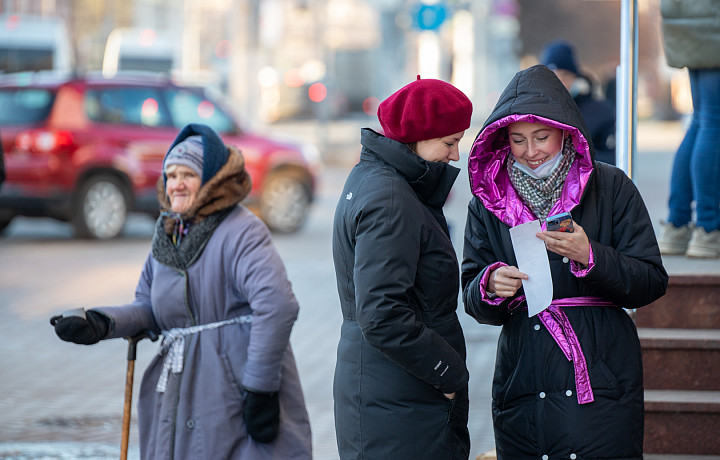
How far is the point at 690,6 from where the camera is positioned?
18.8ft

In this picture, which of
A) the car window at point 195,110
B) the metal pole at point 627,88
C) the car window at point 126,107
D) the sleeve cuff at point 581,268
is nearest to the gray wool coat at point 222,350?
the sleeve cuff at point 581,268

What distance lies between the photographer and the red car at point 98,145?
14.5 m

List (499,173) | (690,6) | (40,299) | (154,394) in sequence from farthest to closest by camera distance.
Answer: (40,299) < (690,6) < (154,394) < (499,173)

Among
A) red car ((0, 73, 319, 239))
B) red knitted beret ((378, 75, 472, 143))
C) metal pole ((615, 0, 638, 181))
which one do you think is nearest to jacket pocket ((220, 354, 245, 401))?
red knitted beret ((378, 75, 472, 143))

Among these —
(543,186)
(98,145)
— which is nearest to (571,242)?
A: (543,186)

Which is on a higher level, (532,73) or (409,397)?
(532,73)

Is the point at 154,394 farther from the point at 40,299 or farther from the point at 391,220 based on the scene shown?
the point at 40,299

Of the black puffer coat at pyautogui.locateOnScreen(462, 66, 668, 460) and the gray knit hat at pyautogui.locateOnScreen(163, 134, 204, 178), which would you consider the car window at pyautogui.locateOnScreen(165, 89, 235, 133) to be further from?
the black puffer coat at pyautogui.locateOnScreen(462, 66, 668, 460)

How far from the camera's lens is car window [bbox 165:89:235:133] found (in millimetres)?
15586

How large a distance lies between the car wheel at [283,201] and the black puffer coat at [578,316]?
1231 cm

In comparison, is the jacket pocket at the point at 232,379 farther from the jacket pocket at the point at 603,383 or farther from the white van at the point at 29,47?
the white van at the point at 29,47

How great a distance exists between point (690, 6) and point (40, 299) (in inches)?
288

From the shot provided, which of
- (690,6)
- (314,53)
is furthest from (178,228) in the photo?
(314,53)

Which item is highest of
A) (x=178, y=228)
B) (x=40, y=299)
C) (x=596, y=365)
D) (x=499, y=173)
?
(x=499, y=173)
